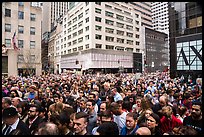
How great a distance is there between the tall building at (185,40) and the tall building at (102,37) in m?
19.2

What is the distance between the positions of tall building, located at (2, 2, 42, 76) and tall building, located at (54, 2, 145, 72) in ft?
60.9

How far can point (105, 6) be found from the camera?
58.8 meters

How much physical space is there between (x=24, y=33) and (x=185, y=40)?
102 feet

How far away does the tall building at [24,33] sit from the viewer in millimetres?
35469

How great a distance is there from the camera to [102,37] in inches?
2243

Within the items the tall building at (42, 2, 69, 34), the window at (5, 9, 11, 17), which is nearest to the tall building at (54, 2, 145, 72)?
the window at (5, 9, 11, 17)

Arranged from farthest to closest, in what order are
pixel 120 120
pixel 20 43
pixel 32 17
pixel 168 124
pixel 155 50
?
pixel 155 50 → pixel 32 17 → pixel 20 43 → pixel 120 120 → pixel 168 124

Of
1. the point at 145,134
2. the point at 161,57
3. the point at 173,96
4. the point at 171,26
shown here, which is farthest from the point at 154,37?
the point at 145,134

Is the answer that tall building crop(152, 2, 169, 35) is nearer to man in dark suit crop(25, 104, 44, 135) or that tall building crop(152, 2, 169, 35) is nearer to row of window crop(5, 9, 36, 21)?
row of window crop(5, 9, 36, 21)

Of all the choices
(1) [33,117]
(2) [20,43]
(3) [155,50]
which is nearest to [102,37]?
(2) [20,43]

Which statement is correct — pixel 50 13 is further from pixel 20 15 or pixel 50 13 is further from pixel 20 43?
pixel 20 43

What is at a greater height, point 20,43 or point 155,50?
point 155,50

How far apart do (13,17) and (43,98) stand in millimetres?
34125

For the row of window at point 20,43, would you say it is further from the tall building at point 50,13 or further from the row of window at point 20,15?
the tall building at point 50,13
